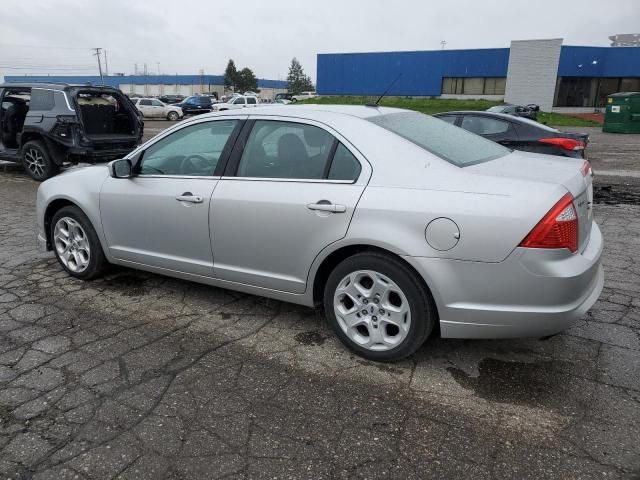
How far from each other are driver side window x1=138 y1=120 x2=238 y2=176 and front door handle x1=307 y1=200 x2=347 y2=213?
946mm

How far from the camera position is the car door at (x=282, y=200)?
3.18 m

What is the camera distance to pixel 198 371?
3.17 meters

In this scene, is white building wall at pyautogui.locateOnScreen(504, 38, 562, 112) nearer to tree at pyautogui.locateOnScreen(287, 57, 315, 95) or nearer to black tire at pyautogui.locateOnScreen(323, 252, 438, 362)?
black tire at pyautogui.locateOnScreen(323, 252, 438, 362)

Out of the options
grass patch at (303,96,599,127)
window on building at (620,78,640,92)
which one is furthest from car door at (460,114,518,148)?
window on building at (620,78,640,92)

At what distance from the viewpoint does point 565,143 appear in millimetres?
8070

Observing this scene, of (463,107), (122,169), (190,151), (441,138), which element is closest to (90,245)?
(122,169)

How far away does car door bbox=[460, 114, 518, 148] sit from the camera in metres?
8.42

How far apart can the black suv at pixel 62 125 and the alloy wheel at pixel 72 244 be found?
15.7ft

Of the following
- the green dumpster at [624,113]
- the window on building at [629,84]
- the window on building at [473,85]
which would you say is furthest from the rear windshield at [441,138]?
the window on building at [629,84]

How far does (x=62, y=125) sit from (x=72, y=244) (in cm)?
522

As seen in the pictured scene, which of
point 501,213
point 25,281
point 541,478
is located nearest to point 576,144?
point 501,213

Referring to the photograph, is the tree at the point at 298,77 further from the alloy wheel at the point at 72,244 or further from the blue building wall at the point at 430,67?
the alloy wheel at the point at 72,244

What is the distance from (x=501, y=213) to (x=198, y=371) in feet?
6.47

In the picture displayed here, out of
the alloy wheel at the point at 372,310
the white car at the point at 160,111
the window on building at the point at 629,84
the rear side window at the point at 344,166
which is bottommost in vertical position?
the white car at the point at 160,111
